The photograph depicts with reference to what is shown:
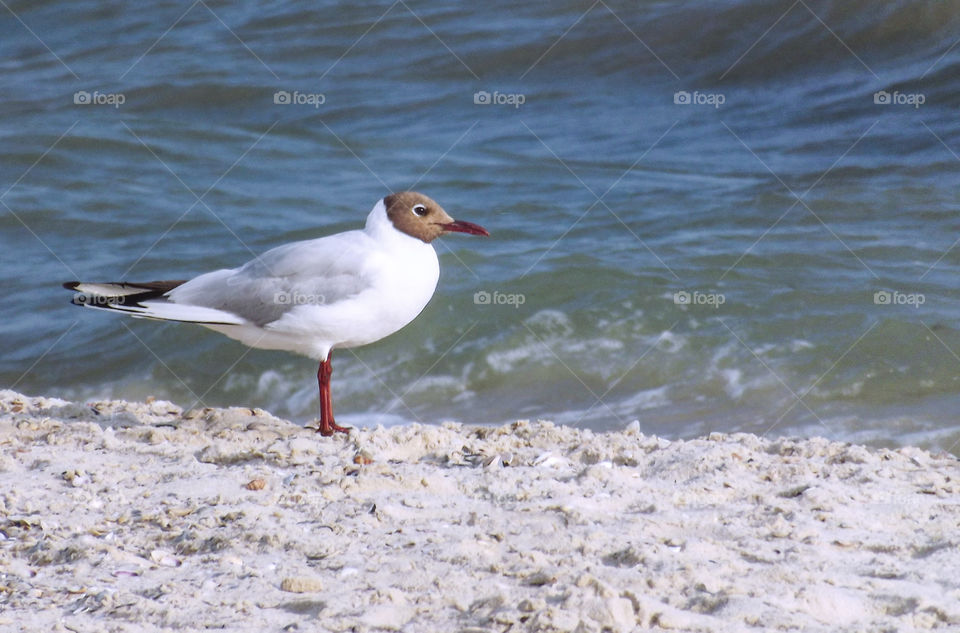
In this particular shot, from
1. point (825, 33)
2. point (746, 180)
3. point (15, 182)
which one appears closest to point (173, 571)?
point (746, 180)

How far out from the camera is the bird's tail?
5773 millimetres

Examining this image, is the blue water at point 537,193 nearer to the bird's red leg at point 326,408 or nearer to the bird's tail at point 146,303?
the bird's red leg at point 326,408

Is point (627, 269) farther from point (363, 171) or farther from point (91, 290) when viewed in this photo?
point (91, 290)

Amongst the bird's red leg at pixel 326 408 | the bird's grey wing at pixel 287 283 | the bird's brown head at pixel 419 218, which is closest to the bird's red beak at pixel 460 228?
the bird's brown head at pixel 419 218

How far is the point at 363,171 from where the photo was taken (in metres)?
10.8

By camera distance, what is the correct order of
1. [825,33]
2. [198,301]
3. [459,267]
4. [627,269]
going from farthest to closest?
[825,33]
[459,267]
[627,269]
[198,301]

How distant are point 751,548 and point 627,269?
4.83 metres

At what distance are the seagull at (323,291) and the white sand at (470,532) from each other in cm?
51

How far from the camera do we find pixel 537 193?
10102 mm

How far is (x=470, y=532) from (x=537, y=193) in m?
6.33

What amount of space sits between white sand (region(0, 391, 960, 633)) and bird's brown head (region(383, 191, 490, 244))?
0.95 m

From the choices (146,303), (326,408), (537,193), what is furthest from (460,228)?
(537,193)

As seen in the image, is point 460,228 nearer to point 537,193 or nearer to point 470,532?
point 470,532

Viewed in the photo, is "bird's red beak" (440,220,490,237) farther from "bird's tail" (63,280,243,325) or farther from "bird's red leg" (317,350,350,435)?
"bird's tail" (63,280,243,325)
